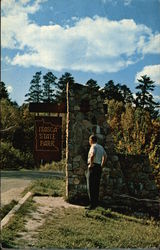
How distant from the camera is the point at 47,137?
203 inches

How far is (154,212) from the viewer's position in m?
6.10

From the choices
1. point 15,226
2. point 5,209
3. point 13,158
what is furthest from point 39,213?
point 13,158

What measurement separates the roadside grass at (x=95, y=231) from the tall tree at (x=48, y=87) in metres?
1.76

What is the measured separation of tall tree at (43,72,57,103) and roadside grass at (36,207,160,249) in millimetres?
1758

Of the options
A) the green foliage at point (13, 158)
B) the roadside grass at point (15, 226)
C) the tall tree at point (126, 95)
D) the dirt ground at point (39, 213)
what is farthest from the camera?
the green foliage at point (13, 158)

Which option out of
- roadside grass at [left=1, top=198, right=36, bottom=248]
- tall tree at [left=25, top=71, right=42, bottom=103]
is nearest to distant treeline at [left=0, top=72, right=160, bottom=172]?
tall tree at [left=25, top=71, right=42, bottom=103]

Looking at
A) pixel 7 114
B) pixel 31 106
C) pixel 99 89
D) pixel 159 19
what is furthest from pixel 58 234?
pixel 7 114

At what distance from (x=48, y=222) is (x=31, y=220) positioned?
24cm

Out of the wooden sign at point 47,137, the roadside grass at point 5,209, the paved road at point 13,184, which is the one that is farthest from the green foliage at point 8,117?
the wooden sign at point 47,137

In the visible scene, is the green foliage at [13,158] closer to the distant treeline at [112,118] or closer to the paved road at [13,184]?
the distant treeline at [112,118]

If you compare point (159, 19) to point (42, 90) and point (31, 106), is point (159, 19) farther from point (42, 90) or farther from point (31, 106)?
point (42, 90)

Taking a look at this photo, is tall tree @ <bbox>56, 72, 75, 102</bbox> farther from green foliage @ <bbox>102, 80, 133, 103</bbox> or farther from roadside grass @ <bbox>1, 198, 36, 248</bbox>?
roadside grass @ <bbox>1, 198, 36, 248</bbox>

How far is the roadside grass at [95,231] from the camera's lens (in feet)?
12.0

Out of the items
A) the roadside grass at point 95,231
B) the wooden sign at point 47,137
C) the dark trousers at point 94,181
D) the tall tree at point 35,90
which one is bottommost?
the roadside grass at point 95,231
